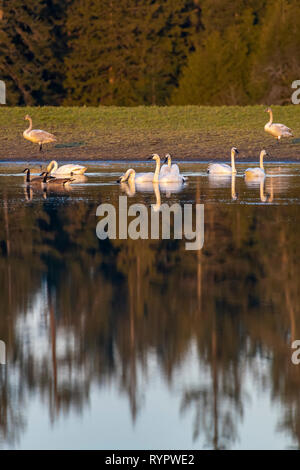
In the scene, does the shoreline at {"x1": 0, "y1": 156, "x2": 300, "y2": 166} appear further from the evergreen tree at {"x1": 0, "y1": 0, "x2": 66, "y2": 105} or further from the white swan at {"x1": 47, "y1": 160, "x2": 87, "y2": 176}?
the evergreen tree at {"x1": 0, "y1": 0, "x2": 66, "y2": 105}

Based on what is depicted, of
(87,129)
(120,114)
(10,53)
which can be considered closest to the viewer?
(87,129)

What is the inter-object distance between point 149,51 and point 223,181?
160ft

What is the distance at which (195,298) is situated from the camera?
8016 millimetres

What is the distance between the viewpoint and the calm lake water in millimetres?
5156

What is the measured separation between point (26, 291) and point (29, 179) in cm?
1282

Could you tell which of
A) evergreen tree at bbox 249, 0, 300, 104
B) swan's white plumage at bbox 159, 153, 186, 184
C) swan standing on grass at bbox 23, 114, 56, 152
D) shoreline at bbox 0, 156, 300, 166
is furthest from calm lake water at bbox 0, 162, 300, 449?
evergreen tree at bbox 249, 0, 300, 104

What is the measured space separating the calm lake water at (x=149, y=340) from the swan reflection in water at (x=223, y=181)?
22.5ft

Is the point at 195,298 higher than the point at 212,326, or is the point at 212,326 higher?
the point at 195,298

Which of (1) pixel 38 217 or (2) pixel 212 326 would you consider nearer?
(2) pixel 212 326

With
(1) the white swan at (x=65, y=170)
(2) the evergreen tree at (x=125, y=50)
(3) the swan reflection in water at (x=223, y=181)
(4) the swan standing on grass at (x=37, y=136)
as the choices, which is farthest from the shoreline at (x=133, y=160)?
(2) the evergreen tree at (x=125, y=50)

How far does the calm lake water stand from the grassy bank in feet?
56.6

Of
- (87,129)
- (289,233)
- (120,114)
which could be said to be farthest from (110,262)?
(120,114)

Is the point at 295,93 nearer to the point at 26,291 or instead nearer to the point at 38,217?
the point at 38,217

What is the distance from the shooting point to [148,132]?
Answer: 3359 cm
